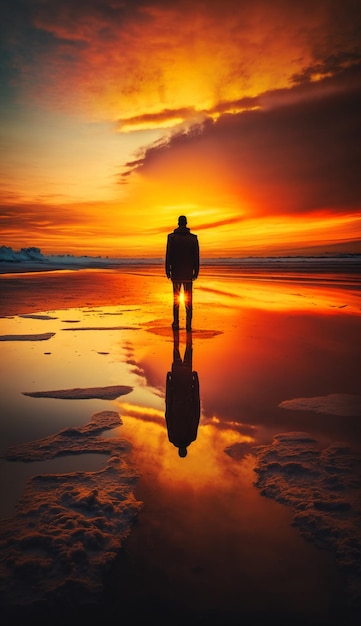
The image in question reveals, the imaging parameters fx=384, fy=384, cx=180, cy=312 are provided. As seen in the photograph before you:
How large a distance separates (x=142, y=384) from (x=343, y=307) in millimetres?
10361

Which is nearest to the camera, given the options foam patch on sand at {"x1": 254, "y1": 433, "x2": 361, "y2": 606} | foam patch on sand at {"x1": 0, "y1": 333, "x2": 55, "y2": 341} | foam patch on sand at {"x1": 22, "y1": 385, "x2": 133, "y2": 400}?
foam patch on sand at {"x1": 254, "y1": 433, "x2": 361, "y2": 606}

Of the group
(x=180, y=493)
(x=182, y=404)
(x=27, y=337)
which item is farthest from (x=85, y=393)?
(x=27, y=337)

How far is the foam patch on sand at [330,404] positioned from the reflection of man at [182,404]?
1116 mm

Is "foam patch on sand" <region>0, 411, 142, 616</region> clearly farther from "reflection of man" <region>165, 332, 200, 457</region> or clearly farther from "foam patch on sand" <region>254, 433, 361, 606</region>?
"foam patch on sand" <region>254, 433, 361, 606</region>

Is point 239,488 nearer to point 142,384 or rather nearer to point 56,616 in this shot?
point 56,616

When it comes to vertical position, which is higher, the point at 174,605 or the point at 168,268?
the point at 168,268

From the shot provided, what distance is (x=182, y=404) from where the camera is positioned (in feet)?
15.0

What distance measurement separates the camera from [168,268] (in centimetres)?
877

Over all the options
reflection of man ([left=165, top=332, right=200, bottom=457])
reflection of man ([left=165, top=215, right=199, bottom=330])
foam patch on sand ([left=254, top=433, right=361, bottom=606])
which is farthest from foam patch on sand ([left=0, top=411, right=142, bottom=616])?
reflection of man ([left=165, top=215, right=199, bottom=330])

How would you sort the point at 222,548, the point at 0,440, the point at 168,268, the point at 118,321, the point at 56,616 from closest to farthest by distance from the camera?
the point at 56,616, the point at 222,548, the point at 0,440, the point at 168,268, the point at 118,321

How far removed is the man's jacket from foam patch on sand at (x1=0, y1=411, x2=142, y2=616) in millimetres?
5742

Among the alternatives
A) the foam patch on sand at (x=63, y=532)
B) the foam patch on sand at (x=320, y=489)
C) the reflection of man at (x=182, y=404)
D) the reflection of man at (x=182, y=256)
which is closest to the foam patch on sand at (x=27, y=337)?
the reflection of man at (x=182, y=256)

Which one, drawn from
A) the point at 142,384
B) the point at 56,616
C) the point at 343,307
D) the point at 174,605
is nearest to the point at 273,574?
the point at 174,605

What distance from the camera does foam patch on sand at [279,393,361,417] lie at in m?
4.43
